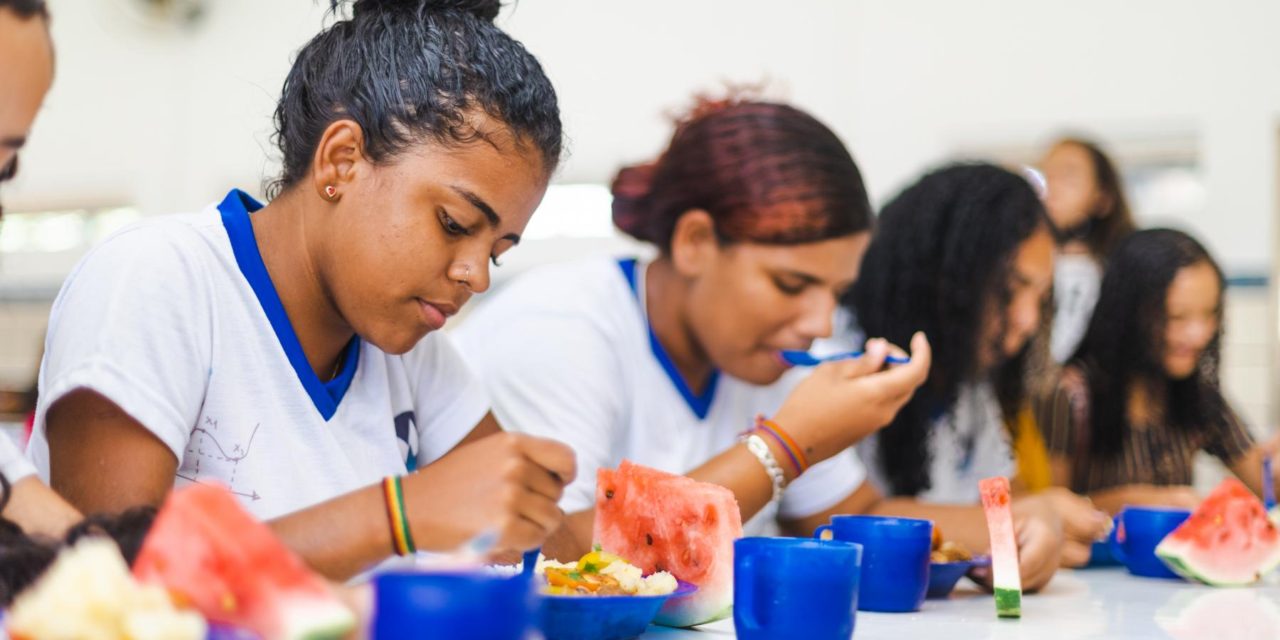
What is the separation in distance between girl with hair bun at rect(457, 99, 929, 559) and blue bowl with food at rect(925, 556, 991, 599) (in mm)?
246

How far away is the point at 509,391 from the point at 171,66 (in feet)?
16.9

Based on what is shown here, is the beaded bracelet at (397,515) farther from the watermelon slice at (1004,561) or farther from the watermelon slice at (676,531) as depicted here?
the watermelon slice at (1004,561)

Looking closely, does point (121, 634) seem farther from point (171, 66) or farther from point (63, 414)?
point (171, 66)

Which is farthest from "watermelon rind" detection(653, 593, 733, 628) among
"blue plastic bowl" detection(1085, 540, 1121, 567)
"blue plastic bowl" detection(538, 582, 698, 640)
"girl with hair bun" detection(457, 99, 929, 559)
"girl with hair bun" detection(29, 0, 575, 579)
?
"blue plastic bowl" detection(1085, 540, 1121, 567)

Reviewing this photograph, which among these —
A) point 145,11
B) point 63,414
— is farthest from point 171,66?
point 63,414

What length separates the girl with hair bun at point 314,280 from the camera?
45.1 inches

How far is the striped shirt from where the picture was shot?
268 centimetres

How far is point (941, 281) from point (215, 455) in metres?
1.48

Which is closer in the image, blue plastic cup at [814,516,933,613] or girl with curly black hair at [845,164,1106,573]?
blue plastic cup at [814,516,933,613]

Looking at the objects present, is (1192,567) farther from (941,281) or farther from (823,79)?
(823,79)

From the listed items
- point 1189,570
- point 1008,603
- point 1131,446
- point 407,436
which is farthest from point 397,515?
point 1131,446

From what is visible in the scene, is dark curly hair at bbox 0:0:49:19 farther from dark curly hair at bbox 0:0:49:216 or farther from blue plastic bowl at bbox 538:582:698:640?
blue plastic bowl at bbox 538:582:698:640

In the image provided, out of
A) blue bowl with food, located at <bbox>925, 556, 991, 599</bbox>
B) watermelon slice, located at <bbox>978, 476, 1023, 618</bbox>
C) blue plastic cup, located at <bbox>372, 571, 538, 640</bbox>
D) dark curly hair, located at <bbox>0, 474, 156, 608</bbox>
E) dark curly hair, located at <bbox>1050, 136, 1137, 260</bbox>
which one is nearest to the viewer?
blue plastic cup, located at <bbox>372, 571, 538, 640</bbox>

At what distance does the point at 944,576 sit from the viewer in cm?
151
